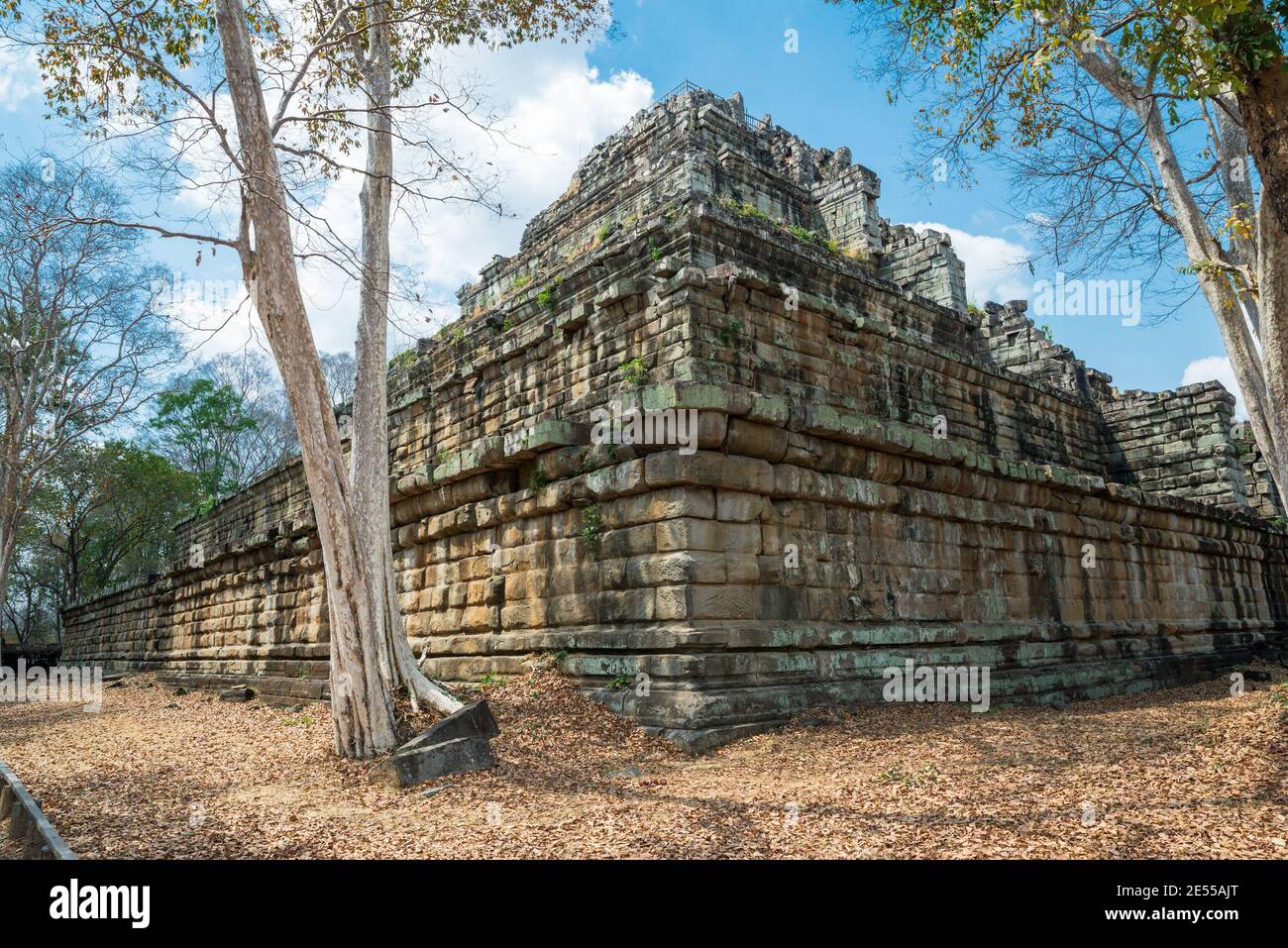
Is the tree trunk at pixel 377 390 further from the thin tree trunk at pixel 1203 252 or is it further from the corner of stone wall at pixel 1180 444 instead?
the corner of stone wall at pixel 1180 444

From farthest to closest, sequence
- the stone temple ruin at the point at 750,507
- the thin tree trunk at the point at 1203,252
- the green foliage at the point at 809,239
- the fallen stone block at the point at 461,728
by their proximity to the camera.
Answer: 1. the green foliage at the point at 809,239
2. the thin tree trunk at the point at 1203,252
3. the stone temple ruin at the point at 750,507
4. the fallen stone block at the point at 461,728

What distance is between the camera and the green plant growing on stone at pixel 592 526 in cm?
824

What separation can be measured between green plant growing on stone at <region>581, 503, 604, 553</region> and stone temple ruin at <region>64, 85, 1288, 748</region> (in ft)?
0.08

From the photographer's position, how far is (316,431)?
711 cm

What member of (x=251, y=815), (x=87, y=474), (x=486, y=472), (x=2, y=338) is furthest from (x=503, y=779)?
(x=87, y=474)

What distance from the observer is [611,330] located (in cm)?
1019

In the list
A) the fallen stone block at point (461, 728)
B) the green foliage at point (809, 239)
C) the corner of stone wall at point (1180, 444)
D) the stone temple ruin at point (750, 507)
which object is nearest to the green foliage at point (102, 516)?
the stone temple ruin at point (750, 507)

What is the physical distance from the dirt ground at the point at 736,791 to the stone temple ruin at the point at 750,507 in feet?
2.55

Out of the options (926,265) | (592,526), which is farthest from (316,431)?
(926,265)

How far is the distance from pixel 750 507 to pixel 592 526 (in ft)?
5.31

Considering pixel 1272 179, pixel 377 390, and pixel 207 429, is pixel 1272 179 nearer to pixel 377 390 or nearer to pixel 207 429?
pixel 377 390

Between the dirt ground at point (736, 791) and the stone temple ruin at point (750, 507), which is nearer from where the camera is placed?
the dirt ground at point (736, 791)

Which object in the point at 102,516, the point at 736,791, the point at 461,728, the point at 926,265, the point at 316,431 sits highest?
the point at 926,265

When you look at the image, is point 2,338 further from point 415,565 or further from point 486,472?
point 486,472
